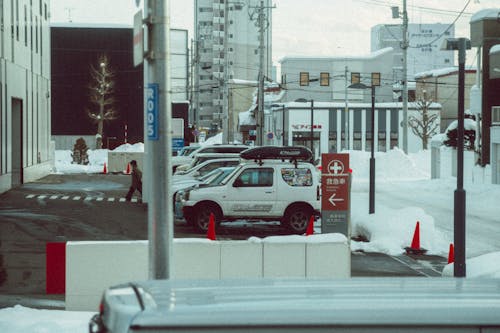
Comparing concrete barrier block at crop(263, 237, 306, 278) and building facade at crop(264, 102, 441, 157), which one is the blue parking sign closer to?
concrete barrier block at crop(263, 237, 306, 278)

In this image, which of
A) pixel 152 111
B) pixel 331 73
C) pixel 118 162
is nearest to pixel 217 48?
pixel 331 73

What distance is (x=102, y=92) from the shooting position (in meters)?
78.9

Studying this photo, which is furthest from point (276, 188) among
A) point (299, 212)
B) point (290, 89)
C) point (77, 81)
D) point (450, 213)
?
point (290, 89)

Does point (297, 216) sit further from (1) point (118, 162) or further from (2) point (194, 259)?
(1) point (118, 162)

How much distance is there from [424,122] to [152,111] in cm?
7639

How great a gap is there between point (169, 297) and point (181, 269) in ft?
28.7

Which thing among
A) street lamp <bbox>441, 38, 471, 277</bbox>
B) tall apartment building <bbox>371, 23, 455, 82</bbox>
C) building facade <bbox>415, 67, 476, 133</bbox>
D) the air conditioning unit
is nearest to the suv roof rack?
street lamp <bbox>441, 38, 471, 277</bbox>

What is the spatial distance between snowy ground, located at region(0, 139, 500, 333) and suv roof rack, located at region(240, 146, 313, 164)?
94.7 inches

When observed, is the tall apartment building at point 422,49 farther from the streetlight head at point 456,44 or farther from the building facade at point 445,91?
the streetlight head at point 456,44

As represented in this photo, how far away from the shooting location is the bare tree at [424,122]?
272ft

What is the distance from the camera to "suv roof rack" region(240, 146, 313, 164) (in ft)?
78.5

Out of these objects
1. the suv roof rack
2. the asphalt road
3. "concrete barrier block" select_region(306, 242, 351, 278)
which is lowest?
the asphalt road

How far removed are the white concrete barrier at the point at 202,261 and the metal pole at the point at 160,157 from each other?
453 centimetres

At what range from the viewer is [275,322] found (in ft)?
11.7
